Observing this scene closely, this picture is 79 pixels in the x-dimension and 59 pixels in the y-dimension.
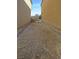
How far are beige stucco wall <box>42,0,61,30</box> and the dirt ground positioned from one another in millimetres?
85

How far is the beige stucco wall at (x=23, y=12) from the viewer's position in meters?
1.52

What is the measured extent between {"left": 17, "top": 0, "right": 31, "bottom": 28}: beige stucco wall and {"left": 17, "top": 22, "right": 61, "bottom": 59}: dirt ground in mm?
95

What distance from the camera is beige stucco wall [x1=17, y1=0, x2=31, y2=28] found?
152cm

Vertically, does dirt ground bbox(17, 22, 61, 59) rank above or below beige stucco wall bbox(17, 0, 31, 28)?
below

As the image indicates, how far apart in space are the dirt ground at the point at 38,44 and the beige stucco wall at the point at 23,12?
10 cm

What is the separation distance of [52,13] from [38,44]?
0.35m

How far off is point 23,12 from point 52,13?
30 centimetres

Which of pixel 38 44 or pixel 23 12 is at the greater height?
pixel 23 12

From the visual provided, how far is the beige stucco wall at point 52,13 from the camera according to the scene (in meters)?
1.54

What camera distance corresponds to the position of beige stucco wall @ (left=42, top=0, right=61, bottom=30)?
1539 mm

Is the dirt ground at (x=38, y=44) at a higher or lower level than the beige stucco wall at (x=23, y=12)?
lower

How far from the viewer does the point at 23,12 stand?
1561 mm

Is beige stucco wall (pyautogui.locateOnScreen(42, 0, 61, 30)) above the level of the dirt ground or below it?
above
